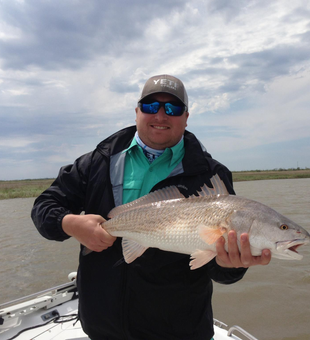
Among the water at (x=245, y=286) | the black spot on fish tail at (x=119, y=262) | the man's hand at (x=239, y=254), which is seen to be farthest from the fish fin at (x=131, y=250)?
the water at (x=245, y=286)

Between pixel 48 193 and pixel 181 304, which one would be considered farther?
pixel 48 193

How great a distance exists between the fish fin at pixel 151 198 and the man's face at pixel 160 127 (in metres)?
0.51

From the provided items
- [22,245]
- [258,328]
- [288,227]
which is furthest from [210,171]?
[22,245]

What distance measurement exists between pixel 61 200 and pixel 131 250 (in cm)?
86

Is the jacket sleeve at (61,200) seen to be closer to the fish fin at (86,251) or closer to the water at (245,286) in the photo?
the fish fin at (86,251)

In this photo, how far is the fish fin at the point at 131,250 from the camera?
7.71 ft

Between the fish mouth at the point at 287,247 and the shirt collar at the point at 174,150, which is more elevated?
the shirt collar at the point at 174,150

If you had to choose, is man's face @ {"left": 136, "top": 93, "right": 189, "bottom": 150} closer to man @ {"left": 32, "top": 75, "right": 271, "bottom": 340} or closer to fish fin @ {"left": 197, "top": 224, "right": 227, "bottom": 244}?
man @ {"left": 32, "top": 75, "right": 271, "bottom": 340}

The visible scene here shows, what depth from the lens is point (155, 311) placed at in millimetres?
2361

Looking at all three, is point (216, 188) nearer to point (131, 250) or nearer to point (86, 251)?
point (131, 250)

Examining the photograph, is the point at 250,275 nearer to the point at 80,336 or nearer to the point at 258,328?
the point at 258,328

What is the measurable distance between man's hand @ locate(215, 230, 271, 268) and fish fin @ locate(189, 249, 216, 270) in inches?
2.9

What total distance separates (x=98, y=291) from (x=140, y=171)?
119 centimetres

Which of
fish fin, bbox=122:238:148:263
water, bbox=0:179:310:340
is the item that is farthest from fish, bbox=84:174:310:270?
water, bbox=0:179:310:340
